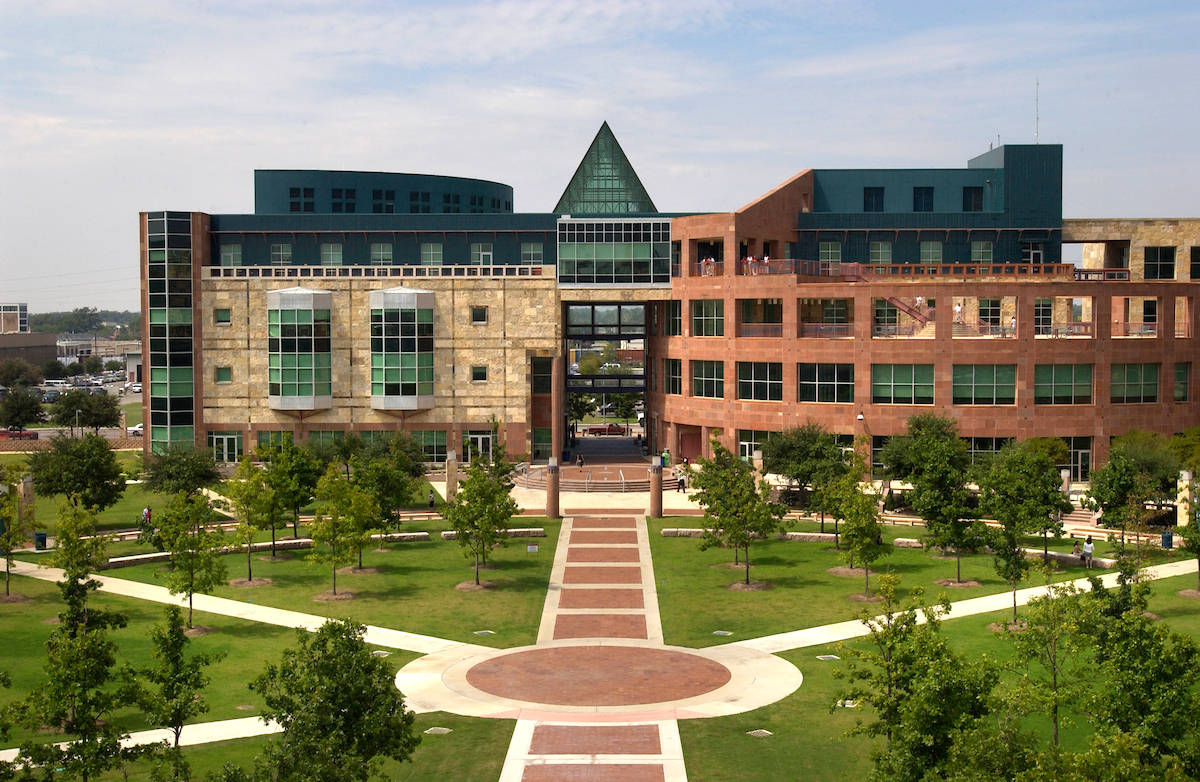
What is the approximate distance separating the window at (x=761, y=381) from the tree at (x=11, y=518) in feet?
158

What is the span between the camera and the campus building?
81.6 m

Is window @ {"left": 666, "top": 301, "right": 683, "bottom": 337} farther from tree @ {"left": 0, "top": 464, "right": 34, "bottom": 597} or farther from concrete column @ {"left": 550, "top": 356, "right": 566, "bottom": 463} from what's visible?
tree @ {"left": 0, "top": 464, "right": 34, "bottom": 597}

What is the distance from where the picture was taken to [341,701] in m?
26.3

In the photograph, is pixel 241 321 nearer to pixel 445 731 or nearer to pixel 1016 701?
pixel 445 731

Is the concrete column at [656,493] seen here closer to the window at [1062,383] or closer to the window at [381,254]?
the window at [1062,383]

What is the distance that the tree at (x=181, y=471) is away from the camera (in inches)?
2724

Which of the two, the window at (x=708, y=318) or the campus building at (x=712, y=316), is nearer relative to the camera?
the campus building at (x=712, y=316)

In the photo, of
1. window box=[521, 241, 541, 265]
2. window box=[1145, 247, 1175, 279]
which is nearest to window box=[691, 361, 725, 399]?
window box=[521, 241, 541, 265]

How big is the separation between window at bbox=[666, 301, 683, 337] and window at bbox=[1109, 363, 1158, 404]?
1245 inches

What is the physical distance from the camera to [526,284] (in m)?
92.3

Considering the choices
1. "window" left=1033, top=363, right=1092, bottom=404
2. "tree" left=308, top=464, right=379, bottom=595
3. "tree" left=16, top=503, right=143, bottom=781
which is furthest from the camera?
"window" left=1033, top=363, right=1092, bottom=404

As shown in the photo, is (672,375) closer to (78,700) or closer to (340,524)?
(340,524)

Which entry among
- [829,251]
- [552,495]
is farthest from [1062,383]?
[552,495]

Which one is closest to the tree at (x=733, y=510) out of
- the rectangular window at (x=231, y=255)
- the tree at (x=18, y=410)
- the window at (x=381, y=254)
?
the window at (x=381, y=254)
